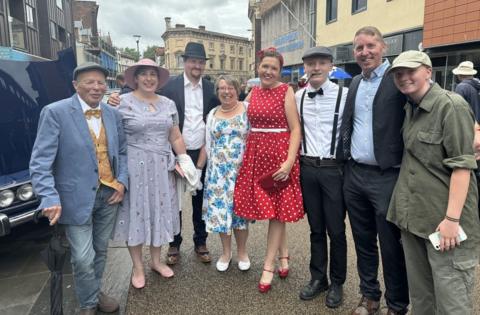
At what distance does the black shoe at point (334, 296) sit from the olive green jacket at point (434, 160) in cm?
103

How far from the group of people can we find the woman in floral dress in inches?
0.4

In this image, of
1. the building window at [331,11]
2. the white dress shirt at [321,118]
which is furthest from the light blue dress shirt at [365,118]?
the building window at [331,11]

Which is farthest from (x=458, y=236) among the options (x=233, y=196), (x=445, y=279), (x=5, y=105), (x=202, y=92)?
(x=5, y=105)

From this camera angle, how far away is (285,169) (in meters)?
3.06

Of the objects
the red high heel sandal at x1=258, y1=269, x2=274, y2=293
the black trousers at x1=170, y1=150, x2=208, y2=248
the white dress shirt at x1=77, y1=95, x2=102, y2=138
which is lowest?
the red high heel sandal at x1=258, y1=269, x2=274, y2=293

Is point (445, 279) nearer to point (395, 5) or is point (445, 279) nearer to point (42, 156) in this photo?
point (42, 156)

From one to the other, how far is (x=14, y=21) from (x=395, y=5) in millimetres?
12933

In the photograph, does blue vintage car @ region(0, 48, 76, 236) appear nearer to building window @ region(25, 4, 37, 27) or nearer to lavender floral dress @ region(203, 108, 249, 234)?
lavender floral dress @ region(203, 108, 249, 234)

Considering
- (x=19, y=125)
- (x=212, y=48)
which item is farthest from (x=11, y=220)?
(x=212, y=48)

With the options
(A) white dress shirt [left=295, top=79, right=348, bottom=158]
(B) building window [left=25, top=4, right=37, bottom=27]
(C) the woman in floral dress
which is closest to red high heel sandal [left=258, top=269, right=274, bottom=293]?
(C) the woman in floral dress

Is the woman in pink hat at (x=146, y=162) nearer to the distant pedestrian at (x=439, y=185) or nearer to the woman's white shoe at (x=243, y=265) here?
the woman's white shoe at (x=243, y=265)

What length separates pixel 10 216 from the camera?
11.3 feet

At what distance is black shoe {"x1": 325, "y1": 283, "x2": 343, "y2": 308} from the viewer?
9.97 feet

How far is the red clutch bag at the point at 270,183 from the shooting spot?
3.16 m
